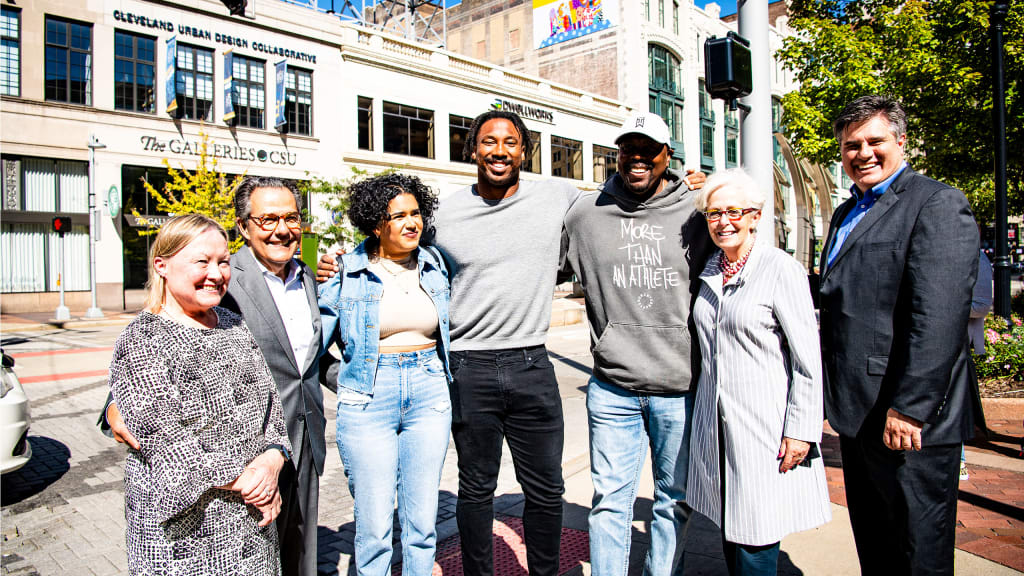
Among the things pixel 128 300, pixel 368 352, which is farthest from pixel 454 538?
pixel 128 300

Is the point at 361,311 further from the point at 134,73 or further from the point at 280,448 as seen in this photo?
the point at 134,73

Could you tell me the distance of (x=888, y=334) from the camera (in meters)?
2.63

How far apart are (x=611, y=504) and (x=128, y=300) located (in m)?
24.0

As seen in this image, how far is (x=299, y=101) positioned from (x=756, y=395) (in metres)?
26.4

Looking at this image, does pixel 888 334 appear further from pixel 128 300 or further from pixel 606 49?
pixel 606 49

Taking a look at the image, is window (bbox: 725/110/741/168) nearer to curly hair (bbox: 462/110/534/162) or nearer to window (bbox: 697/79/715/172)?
window (bbox: 697/79/715/172)

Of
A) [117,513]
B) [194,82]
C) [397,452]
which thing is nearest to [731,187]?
[397,452]

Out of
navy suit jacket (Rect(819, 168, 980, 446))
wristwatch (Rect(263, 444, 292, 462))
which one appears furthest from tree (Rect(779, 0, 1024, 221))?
wristwatch (Rect(263, 444, 292, 462))

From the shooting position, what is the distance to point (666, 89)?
41.6 m

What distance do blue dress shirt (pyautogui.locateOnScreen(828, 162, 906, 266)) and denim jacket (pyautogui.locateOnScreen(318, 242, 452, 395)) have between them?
179cm

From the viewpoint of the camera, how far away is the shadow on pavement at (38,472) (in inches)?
202

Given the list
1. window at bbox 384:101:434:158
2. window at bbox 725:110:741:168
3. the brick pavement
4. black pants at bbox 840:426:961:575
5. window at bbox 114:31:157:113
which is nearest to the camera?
black pants at bbox 840:426:961:575

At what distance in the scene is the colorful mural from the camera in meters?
39.2

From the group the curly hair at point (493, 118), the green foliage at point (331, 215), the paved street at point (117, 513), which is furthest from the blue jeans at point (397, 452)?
the green foliage at point (331, 215)
